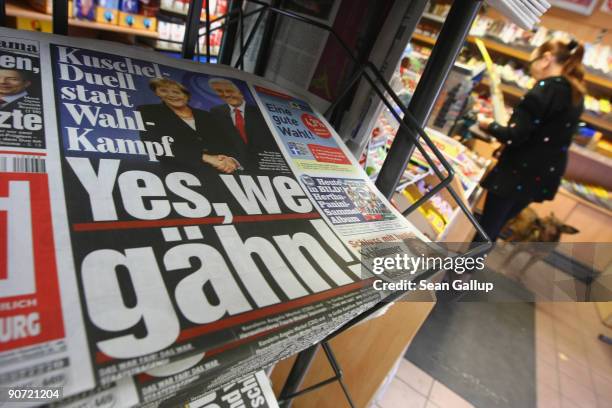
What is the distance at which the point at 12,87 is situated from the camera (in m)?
0.35

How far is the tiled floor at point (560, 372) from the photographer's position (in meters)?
1.41

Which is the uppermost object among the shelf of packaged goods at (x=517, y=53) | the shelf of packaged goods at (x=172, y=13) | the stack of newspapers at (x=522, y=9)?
the shelf of packaged goods at (x=517, y=53)

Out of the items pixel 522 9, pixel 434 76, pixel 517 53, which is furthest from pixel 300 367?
pixel 517 53

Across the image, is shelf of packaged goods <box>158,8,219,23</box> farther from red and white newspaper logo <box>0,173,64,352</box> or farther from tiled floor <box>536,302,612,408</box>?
tiled floor <box>536,302,612,408</box>

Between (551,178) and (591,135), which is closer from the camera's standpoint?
(551,178)

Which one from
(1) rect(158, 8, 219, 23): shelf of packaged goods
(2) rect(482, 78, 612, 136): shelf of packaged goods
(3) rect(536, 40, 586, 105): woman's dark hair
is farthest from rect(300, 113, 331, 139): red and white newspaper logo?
(2) rect(482, 78, 612, 136): shelf of packaged goods

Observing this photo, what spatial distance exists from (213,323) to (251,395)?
1.04ft

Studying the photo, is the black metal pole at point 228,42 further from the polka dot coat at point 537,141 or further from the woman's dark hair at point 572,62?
the woman's dark hair at point 572,62

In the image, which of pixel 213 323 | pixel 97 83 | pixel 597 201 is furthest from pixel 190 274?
pixel 597 201

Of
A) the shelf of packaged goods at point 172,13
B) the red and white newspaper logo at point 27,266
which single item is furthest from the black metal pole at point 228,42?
the shelf of packaged goods at point 172,13

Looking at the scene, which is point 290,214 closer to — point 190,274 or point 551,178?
point 190,274

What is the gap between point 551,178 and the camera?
1711mm

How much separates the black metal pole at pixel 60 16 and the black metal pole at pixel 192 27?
0.15 metres

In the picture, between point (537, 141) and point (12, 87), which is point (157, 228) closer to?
point (12, 87)
